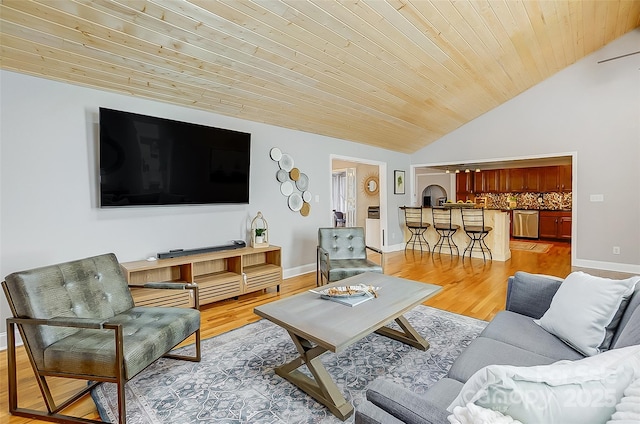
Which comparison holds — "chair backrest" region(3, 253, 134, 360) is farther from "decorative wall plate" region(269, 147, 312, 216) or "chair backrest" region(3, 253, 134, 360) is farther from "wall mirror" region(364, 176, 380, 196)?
"wall mirror" region(364, 176, 380, 196)

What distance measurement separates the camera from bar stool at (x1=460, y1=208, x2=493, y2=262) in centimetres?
596

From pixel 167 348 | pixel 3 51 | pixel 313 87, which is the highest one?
pixel 313 87

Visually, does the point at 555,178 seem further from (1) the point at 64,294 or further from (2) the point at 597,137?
(1) the point at 64,294

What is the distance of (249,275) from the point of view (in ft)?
12.3

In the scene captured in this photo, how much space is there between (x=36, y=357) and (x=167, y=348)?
2.22ft

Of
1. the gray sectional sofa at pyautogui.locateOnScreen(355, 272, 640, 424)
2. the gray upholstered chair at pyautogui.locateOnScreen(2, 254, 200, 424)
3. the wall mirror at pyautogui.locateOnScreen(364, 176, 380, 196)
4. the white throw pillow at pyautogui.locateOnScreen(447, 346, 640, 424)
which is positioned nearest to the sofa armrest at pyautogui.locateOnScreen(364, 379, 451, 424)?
the gray sectional sofa at pyautogui.locateOnScreen(355, 272, 640, 424)

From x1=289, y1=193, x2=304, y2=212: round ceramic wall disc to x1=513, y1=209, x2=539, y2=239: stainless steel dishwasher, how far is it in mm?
7100

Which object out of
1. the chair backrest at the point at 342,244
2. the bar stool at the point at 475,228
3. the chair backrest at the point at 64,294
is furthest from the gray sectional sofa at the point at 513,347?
the bar stool at the point at 475,228

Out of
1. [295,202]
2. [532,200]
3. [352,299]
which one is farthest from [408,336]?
[532,200]

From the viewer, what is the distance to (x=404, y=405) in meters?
0.99

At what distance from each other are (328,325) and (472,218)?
531 centimetres

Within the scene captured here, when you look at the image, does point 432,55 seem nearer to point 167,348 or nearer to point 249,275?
point 249,275

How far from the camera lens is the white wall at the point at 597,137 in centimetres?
484

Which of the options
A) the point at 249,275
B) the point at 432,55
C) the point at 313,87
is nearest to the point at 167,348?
the point at 249,275
